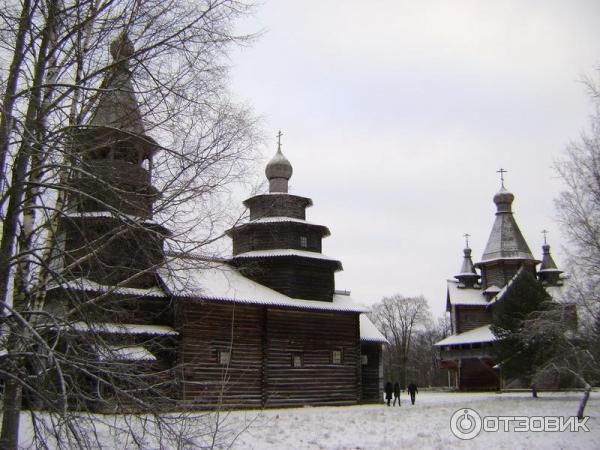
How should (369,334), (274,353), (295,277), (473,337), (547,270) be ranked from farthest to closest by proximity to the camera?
(547,270), (473,337), (369,334), (295,277), (274,353)

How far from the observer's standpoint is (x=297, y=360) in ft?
79.9

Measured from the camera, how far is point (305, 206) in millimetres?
28250

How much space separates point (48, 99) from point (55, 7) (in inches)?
42.9

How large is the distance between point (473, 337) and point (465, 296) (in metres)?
4.22

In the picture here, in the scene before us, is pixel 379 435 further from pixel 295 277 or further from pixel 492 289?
pixel 492 289

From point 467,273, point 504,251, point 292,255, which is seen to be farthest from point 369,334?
point 467,273

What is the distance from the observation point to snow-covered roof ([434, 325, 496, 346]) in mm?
41062

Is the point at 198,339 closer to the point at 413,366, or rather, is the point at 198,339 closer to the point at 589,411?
the point at 589,411

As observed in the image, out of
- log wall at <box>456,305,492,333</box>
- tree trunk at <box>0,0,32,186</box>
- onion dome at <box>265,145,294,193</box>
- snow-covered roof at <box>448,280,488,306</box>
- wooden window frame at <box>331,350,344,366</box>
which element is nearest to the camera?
tree trunk at <box>0,0,32,186</box>

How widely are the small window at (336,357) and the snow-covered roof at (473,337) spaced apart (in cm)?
1831

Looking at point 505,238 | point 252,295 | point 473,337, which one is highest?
point 505,238

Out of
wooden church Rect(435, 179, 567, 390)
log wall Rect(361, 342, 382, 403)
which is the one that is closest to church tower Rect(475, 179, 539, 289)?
wooden church Rect(435, 179, 567, 390)
